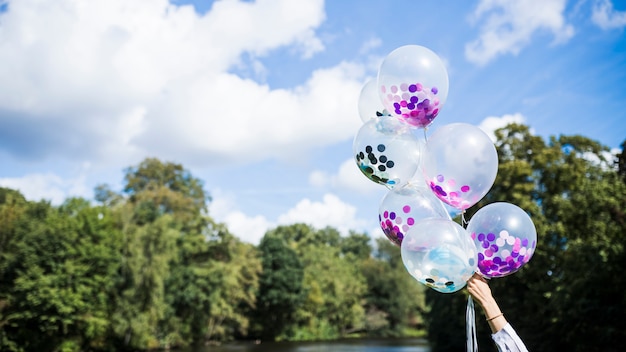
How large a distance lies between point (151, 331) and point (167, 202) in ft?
29.6

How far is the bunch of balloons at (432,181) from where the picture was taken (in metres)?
3.07

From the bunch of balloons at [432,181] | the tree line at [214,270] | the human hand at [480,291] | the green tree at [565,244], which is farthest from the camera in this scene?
the tree line at [214,270]

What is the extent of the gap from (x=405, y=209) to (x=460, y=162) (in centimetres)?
52

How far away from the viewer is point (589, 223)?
15750mm

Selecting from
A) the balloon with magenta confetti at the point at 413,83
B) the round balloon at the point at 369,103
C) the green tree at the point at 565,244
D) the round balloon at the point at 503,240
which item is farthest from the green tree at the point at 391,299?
the round balloon at the point at 503,240

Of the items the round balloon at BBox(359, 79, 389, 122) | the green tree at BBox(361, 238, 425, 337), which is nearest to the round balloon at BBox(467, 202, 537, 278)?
the round balloon at BBox(359, 79, 389, 122)

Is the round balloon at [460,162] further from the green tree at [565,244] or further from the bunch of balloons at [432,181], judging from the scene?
the green tree at [565,244]

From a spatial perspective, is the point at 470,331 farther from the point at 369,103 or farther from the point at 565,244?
the point at 565,244

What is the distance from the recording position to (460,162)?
3.39m

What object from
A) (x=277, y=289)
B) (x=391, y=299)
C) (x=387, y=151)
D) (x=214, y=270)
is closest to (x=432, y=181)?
(x=387, y=151)

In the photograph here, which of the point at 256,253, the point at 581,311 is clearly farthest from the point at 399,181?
the point at 256,253

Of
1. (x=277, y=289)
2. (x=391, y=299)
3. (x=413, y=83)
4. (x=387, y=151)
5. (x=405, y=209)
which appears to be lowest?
(x=405, y=209)

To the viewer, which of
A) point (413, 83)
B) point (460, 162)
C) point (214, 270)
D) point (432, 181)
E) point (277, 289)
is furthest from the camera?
point (277, 289)

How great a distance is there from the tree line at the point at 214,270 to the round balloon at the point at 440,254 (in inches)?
454
